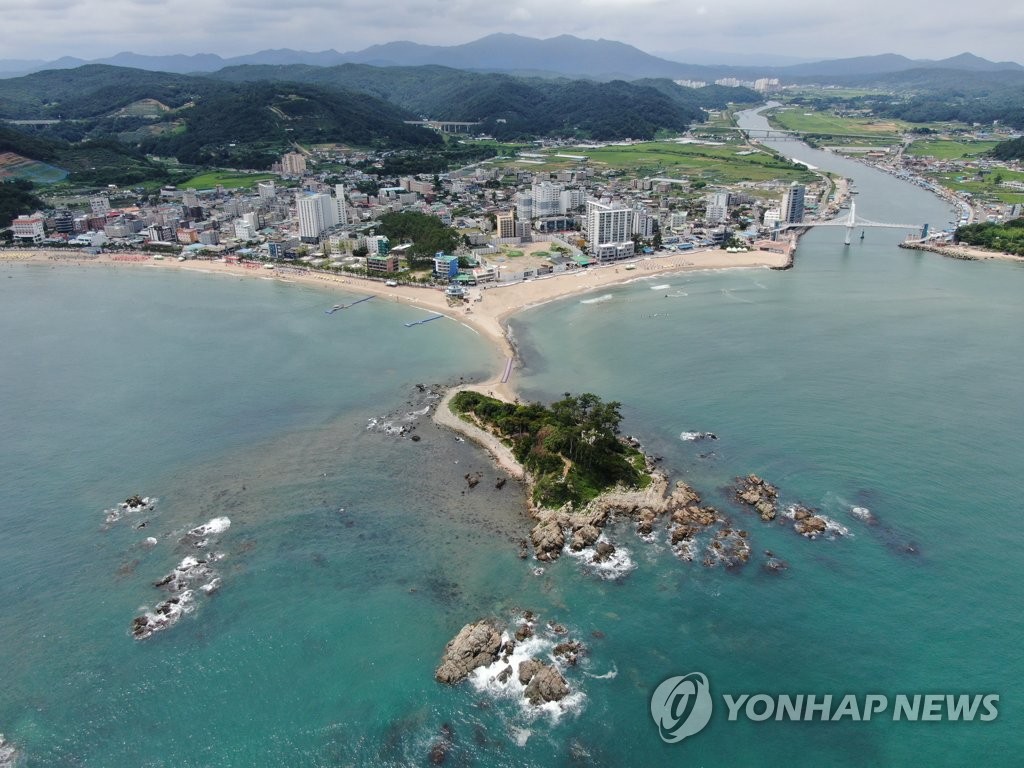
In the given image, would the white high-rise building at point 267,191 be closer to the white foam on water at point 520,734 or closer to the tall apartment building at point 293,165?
the tall apartment building at point 293,165

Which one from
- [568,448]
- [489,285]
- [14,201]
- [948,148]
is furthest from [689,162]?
[568,448]

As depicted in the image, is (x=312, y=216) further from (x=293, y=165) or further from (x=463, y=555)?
(x=463, y=555)

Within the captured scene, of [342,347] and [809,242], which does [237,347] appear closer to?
[342,347]

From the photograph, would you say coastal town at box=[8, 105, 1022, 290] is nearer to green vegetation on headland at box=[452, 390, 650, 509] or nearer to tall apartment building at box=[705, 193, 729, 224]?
tall apartment building at box=[705, 193, 729, 224]

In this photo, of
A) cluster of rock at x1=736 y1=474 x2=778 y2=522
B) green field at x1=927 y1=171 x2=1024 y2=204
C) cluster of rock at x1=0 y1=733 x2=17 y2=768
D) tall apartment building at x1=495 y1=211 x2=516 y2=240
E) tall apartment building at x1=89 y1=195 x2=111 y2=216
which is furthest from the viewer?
green field at x1=927 y1=171 x2=1024 y2=204

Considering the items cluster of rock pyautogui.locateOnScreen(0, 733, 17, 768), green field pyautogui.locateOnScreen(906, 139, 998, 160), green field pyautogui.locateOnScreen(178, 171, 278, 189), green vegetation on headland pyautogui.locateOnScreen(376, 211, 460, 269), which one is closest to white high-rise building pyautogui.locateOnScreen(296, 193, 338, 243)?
green vegetation on headland pyautogui.locateOnScreen(376, 211, 460, 269)

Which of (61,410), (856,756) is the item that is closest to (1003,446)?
(856,756)

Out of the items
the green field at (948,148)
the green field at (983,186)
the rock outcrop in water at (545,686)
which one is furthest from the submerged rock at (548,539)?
the green field at (948,148)
